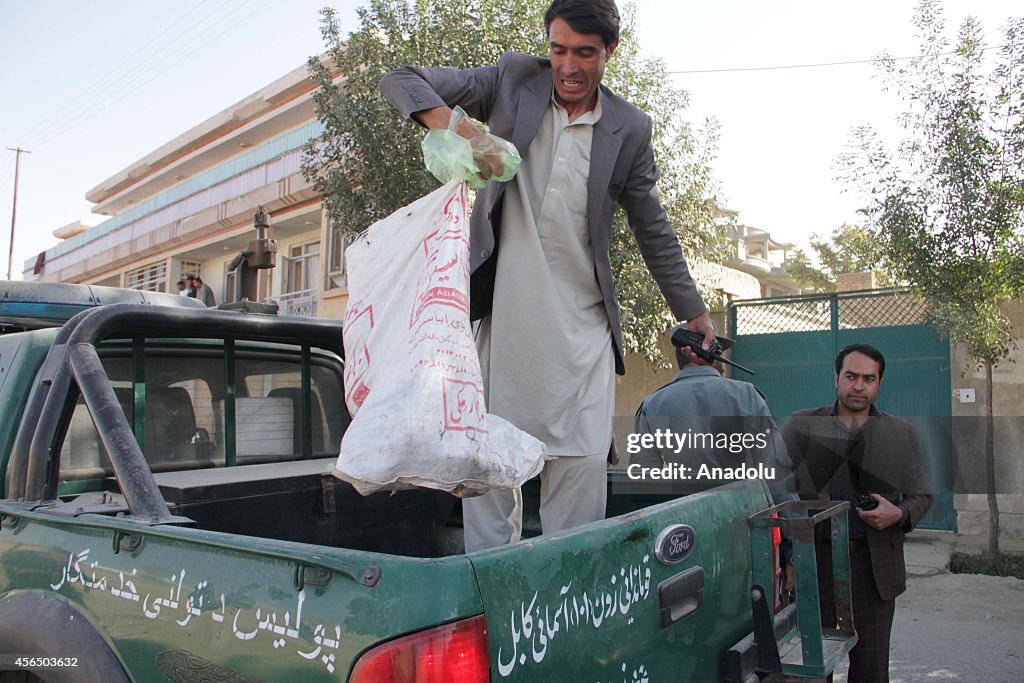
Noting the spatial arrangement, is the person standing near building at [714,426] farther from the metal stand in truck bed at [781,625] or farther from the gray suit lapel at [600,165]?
the metal stand in truck bed at [781,625]

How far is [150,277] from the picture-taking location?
27.2 m

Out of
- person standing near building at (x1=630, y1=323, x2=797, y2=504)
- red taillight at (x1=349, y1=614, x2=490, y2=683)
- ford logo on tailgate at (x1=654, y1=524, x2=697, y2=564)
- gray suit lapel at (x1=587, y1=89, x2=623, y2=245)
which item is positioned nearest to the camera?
red taillight at (x1=349, y1=614, x2=490, y2=683)

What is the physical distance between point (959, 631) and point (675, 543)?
480 centimetres

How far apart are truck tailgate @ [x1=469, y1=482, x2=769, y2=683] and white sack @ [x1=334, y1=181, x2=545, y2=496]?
0.88 ft

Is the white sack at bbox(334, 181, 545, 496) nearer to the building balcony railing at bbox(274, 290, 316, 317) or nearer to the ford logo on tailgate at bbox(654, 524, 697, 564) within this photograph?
the ford logo on tailgate at bbox(654, 524, 697, 564)

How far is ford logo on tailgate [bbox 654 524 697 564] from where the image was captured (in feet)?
5.85

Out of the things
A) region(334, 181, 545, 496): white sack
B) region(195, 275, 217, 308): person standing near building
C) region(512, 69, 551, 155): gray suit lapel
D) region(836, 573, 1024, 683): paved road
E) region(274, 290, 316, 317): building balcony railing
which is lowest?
region(836, 573, 1024, 683): paved road

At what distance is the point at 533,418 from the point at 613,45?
1.10 metres

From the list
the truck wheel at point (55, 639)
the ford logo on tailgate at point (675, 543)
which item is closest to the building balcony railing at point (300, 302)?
the truck wheel at point (55, 639)

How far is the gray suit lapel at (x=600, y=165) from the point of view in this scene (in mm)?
2373

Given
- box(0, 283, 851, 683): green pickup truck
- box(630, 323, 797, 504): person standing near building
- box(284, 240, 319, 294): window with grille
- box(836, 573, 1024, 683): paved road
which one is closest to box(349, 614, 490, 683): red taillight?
box(0, 283, 851, 683): green pickup truck

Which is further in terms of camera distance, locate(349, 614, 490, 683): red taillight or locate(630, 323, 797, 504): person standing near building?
locate(630, 323, 797, 504): person standing near building

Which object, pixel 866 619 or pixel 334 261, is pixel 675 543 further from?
pixel 334 261

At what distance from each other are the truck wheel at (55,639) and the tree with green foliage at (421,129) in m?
8.01
